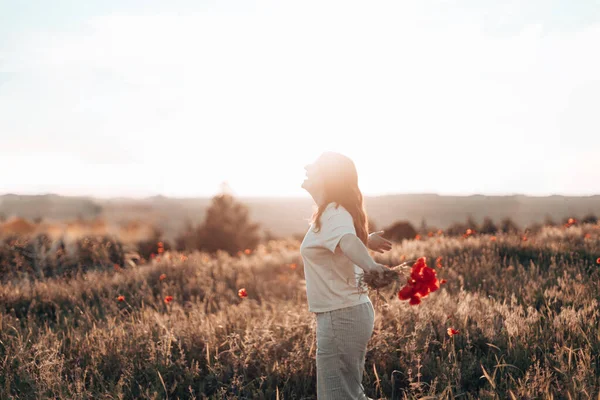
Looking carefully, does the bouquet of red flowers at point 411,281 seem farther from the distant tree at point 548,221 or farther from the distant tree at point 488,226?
the distant tree at point 488,226

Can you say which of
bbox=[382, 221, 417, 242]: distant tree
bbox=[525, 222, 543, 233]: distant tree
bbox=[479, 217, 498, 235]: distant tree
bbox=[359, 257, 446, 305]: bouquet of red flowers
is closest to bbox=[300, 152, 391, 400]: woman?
bbox=[359, 257, 446, 305]: bouquet of red flowers

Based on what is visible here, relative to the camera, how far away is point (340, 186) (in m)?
3.12

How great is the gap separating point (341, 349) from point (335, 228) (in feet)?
2.57

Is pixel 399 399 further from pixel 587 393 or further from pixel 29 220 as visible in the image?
pixel 29 220

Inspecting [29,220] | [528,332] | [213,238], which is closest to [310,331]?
[528,332]

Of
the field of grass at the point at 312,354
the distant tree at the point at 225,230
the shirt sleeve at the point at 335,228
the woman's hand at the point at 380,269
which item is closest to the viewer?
the woman's hand at the point at 380,269

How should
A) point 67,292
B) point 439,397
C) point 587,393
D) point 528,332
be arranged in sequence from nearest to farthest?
point 587,393
point 439,397
point 528,332
point 67,292

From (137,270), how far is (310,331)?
5551 millimetres

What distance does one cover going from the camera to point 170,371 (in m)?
4.20

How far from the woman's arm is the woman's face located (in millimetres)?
488

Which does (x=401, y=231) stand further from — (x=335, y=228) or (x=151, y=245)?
(x=335, y=228)

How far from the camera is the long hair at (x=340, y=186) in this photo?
311cm

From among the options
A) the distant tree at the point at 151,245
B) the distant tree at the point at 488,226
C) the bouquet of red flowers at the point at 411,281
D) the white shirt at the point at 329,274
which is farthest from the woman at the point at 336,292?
the distant tree at the point at 488,226

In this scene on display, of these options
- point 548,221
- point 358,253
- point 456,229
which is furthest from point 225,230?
point 358,253
